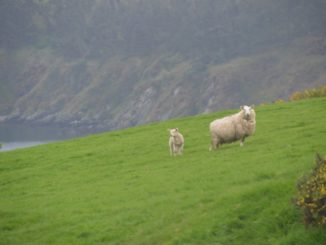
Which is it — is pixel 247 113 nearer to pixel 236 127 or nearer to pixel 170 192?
pixel 236 127

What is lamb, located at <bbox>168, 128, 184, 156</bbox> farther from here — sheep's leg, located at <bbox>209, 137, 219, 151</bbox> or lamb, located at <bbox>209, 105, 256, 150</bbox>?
lamb, located at <bbox>209, 105, 256, 150</bbox>

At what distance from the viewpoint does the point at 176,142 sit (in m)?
31.5

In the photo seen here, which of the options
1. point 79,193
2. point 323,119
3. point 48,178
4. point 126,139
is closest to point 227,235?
point 79,193

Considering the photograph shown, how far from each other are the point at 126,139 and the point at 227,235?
2579 centimetres

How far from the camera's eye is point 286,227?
16.4m

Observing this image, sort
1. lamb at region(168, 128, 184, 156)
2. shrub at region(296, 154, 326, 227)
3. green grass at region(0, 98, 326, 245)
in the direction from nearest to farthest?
shrub at region(296, 154, 326, 227), green grass at region(0, 98, 326, 245), lamb at region(168, 128, 184, 156)

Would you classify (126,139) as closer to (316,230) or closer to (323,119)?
(323,119)

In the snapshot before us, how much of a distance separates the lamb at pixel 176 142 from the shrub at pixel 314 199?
15480 mm

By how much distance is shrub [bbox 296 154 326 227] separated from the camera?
1517 cm

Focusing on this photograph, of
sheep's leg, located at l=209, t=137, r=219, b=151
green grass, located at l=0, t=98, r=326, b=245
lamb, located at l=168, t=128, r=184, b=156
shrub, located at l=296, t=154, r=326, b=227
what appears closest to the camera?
shrub, located at l=296, t=154, r=326, b=227

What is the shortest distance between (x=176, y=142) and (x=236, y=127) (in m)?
3.54

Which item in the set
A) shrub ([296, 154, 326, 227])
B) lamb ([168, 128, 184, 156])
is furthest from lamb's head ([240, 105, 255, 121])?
shrub ([296, 154, 326, 227])

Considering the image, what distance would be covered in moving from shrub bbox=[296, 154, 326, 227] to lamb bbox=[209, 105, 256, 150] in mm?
13038

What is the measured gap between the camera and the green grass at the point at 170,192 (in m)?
17.6
